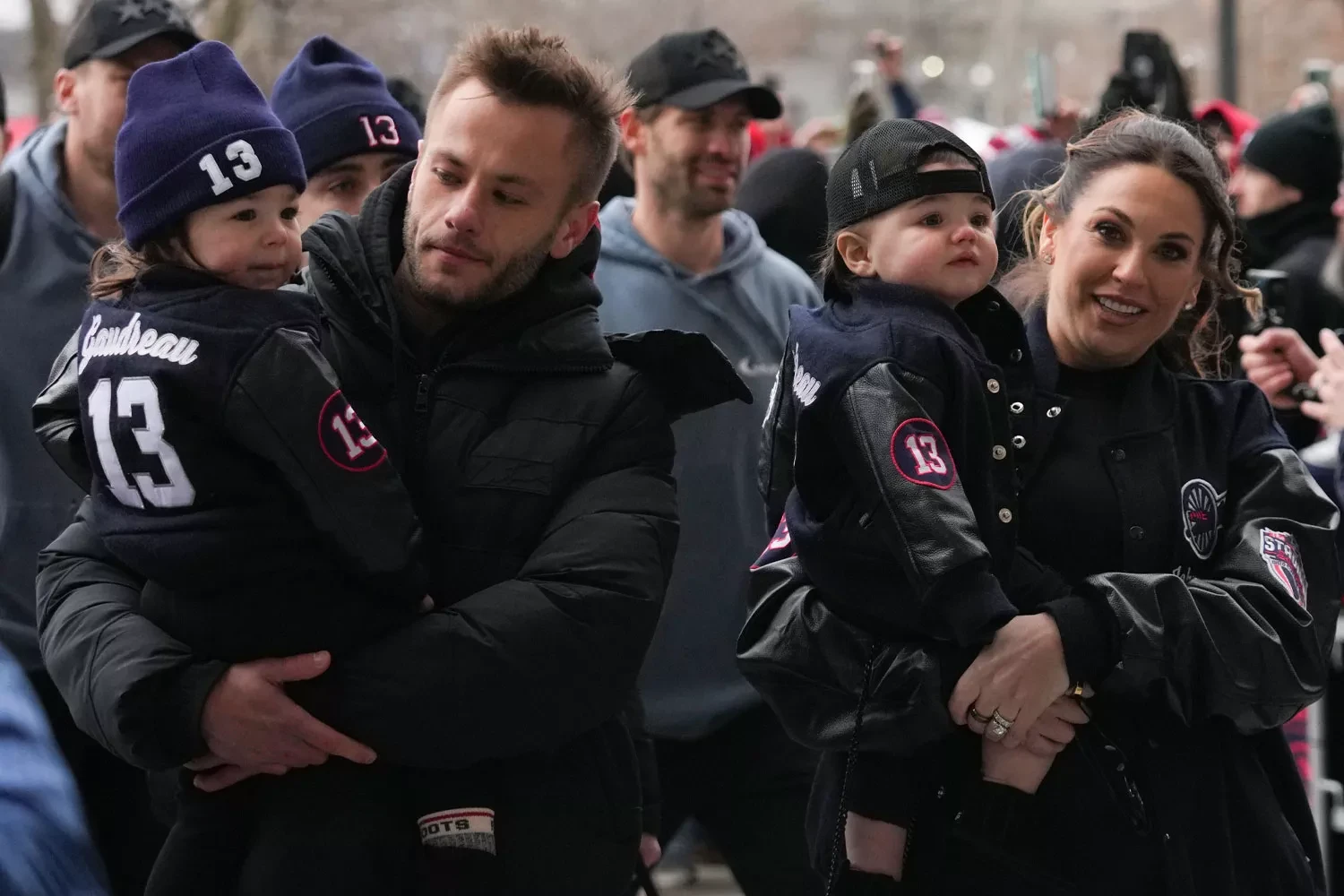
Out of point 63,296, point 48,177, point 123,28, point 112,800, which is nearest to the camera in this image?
point 112,800

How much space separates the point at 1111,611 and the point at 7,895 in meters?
1.75

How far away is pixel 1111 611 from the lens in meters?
2.96

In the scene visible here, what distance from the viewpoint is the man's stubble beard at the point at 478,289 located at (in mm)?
3174

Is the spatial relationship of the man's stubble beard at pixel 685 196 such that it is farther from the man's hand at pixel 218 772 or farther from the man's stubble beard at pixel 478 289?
the man's hand at pixel 218 772

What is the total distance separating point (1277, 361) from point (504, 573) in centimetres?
232

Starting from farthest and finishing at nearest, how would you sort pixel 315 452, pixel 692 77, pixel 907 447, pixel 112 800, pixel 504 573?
1. pixel 692 77
2. pixel 112 800
3. pixel 504 573
4. pixel 907 447
5. pixel 315 452

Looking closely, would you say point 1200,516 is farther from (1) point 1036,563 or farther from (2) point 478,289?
(2) point 478,289

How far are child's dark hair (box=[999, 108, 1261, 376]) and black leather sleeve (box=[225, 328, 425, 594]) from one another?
1.36 metres

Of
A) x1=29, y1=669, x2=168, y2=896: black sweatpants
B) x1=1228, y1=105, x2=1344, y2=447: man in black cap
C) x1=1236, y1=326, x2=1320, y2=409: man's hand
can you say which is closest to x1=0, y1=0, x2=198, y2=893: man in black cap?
x1=29, y1=669, x2=168, y2=896: black sweatpants

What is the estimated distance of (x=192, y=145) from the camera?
3041 mm

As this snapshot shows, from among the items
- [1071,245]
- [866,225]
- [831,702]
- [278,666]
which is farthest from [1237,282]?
[278,666]

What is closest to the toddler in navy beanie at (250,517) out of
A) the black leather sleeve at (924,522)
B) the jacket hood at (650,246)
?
the black leather sleeve at (924,522)

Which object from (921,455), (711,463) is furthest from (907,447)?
(711,463)

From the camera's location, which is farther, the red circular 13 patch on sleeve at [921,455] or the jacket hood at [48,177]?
the jacket hood at [48,177]
